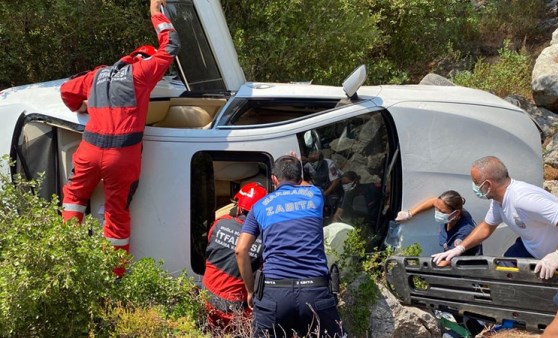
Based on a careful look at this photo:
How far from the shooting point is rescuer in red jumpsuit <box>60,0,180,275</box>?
4574 mm

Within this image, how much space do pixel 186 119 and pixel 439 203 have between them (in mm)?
2108

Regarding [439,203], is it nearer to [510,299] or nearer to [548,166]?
[510,299]

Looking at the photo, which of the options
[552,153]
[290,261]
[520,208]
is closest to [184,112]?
[290,261]

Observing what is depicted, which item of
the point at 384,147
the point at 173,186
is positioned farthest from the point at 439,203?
the point at 173,186

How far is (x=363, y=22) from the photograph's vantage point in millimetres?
8734

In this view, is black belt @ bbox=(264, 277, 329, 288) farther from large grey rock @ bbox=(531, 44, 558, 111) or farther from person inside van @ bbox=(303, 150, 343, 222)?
large grey rock @ bbox=(531, 44, 558, 111)

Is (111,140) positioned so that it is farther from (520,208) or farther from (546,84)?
(546,84)

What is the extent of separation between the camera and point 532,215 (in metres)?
4.45

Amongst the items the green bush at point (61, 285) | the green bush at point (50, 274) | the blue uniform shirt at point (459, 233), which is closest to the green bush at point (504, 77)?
the blue uniform shirt at point (459, 233)

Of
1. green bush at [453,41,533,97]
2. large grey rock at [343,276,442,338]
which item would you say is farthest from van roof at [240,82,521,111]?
green bush at [453,41,533,97]

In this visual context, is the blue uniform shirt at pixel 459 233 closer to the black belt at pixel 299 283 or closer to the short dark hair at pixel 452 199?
the short dark hair at pixel 452 199

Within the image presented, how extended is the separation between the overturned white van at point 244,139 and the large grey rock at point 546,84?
5.79 meters

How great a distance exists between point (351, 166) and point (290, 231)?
3.24ft

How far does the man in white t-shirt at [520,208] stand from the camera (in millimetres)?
4410
